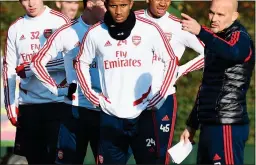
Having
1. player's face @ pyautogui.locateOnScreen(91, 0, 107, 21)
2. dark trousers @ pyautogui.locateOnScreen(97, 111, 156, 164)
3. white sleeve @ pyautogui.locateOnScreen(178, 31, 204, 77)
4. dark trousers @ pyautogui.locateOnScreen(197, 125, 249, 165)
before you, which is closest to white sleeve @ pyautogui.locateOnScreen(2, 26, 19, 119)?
player's face @ pyautogui.locateOnScreen(91, 0, 107, 21)

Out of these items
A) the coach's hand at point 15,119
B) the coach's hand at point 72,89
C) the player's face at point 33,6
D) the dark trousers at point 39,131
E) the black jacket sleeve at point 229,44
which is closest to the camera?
the black jacket sleeve at point 229,44

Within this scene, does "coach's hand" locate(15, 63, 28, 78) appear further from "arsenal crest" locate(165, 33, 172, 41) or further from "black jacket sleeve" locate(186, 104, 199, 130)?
"black jacket sleeve" locate(186, 104, 199, 130)

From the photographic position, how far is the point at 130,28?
37.0ft

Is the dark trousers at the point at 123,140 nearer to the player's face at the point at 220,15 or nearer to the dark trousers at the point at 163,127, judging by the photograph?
the dark trousers at the point at 163,127

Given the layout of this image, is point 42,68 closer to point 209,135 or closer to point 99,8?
point 99,8

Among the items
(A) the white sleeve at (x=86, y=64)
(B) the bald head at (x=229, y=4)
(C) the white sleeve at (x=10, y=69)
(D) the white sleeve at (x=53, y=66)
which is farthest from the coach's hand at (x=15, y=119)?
(B) the bald head at (x=229, y=4)

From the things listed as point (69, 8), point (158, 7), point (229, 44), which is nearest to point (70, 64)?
point (158, 7)

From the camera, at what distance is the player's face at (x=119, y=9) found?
36.7 ft

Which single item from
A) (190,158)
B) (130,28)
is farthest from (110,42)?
(190,158)

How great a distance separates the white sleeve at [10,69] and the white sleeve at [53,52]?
90cm

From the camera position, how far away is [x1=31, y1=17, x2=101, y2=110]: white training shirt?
12.3m

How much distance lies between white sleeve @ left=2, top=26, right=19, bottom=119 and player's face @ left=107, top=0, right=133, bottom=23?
7.55 feet

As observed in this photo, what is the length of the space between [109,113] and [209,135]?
1.29 meters

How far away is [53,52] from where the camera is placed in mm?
12375
